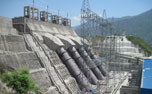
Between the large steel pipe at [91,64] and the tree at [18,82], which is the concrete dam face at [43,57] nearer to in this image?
the large steel pipe at [91,64]

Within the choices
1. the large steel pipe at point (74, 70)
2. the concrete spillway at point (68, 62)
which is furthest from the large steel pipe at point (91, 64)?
the large steel pipe at point (74, 70)

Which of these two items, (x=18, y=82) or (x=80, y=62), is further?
(x=80, y=62)

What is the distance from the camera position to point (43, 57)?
20578 mm

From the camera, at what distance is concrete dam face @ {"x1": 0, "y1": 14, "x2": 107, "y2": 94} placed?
680 inches

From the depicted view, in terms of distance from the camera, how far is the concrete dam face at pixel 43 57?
17.3m

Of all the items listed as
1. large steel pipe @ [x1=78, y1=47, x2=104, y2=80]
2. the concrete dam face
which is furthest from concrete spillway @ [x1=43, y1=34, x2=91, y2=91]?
large steel pipe @ [x1=78, y1=47, x2=104, y2=80]

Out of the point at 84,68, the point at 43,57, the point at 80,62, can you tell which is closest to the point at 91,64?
the point at 80,62

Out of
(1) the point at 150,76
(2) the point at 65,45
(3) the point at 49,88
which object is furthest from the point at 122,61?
(3) the point at 49,88

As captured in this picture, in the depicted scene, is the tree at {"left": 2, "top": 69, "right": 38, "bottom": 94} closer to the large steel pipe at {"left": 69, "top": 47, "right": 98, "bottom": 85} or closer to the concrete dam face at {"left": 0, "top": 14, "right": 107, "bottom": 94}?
the concrete dam face at {"left": 0, "top": 14, "right": 107, "bottom": 94}

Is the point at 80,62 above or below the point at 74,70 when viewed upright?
above

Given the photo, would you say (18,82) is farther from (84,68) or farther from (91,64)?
(91,64)

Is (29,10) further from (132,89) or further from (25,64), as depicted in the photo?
(132,89)

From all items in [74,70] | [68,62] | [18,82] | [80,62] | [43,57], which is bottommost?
[74,70]

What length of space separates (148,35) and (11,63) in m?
145
